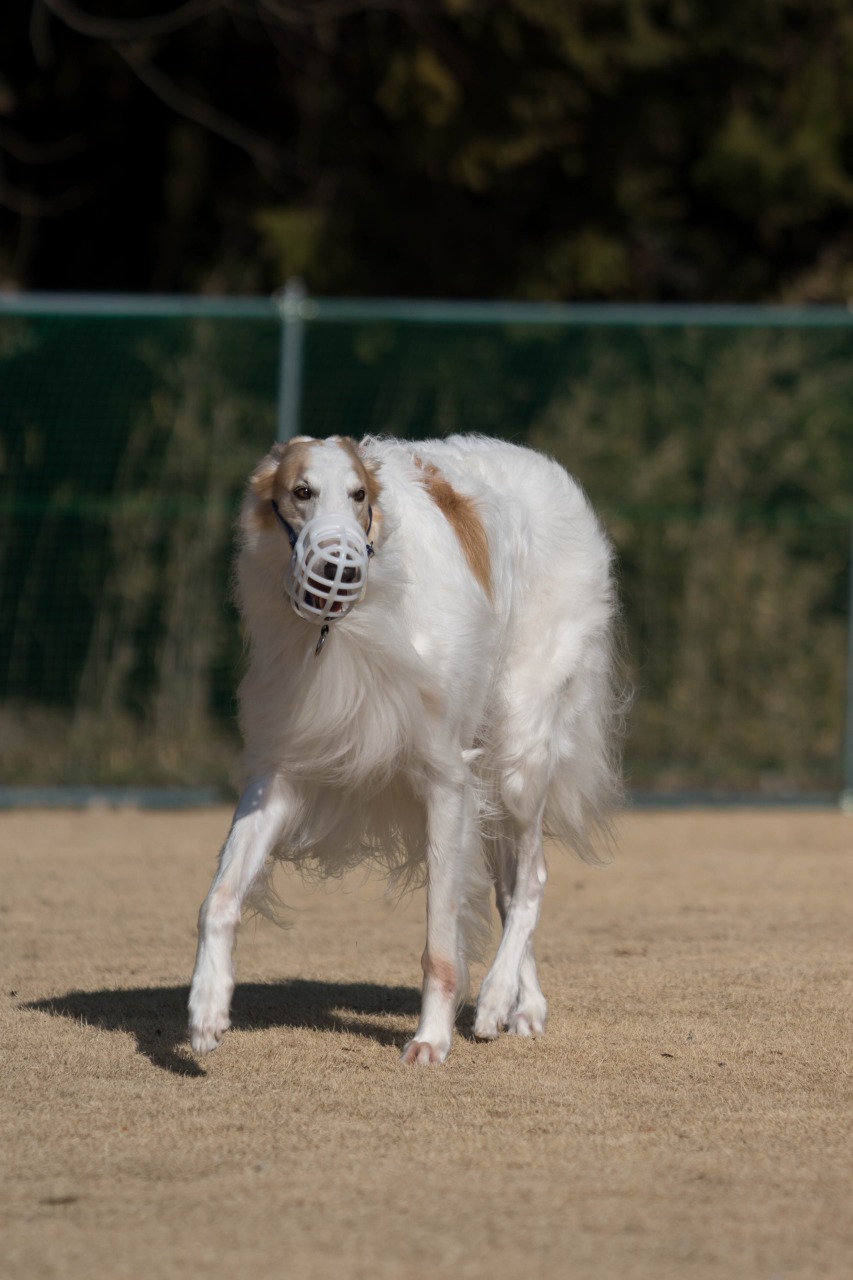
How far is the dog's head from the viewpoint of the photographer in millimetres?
4480

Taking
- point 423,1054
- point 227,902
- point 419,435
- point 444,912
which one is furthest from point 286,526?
point 419,435

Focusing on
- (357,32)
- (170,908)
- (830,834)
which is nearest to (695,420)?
(830,834)

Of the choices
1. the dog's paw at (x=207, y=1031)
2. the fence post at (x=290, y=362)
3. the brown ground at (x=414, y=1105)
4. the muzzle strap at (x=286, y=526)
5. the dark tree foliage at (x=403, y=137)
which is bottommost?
the brown ground at (x=414, y=1105)

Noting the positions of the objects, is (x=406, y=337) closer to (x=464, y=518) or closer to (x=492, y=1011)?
(x=464, y=518)

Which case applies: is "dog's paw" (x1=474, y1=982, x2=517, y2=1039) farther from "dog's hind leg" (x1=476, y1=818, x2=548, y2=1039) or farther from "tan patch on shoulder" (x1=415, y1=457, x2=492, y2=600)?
"tan patch on shoulder" (x1=415, y1=457, x2=492, y2=600)

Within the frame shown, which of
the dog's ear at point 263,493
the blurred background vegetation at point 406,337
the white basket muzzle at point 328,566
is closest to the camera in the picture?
the white basket muzzle at point 328,566

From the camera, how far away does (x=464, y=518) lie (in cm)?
534

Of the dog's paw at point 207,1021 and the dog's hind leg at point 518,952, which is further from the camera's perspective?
the dog's hind leg at point 518,952

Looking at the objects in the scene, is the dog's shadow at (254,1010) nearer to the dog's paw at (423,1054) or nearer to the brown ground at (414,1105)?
the brown ground at (414,1105)

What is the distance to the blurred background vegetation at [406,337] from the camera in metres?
11.2

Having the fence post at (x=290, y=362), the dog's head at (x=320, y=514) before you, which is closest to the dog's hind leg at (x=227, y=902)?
the dog's head at (x=320, y=514)

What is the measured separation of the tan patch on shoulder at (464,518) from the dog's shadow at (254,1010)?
1.31 meters

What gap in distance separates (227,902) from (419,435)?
24.7 ft

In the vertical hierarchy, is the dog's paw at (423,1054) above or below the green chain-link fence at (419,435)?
below
